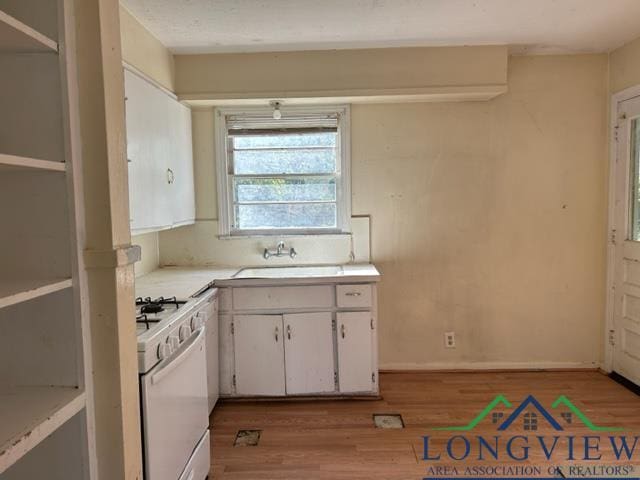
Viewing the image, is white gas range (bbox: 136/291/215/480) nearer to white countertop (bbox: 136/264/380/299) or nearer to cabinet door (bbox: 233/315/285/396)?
white countertop (bbox: 136/264/380/299)

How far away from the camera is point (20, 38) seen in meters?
1.13

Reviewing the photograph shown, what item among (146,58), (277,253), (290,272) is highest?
(146,58)

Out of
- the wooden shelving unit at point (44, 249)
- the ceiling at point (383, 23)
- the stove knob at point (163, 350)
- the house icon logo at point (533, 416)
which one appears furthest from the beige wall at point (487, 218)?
the wooden shelving unit at point (44, 249)

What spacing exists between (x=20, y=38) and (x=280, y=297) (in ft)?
7.06

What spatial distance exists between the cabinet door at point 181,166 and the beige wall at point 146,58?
0.65ft

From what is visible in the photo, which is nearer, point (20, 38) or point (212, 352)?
point (20, 38)

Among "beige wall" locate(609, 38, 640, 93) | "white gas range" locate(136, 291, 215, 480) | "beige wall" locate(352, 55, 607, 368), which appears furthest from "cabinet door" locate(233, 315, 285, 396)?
"beige wall" locate(609, 38, 640, 93)

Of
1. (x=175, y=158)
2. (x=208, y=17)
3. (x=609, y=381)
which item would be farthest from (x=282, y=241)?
(x=609, y=381)

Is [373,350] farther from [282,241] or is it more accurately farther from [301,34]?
[301,34]

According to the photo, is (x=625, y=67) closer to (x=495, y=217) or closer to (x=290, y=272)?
(x=495, y=217)

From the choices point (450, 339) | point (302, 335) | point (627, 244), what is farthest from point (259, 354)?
point (627, 244)

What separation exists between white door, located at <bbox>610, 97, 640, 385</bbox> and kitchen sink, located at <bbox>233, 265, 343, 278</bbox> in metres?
2.00

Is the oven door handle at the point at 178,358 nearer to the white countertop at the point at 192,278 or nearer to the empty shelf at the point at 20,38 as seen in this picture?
the white countertop at the point at 192,278

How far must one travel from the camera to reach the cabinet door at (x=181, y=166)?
9.93ft
